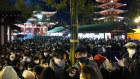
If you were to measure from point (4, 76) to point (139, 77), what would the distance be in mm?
3341

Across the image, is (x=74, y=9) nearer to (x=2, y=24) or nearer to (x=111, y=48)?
(x=111, y=48)

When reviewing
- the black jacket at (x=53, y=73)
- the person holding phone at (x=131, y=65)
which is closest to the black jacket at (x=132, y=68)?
the person holding phone at (x=131, y=65)

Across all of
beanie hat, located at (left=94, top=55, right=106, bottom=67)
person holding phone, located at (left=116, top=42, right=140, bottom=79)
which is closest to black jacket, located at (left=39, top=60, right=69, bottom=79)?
beanie hat, located at (left=94, top=55, right=106, bottom=67)

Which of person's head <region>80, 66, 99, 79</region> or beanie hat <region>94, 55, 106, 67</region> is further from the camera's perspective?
beanie hat <region>94, 55, 106, 67</region>

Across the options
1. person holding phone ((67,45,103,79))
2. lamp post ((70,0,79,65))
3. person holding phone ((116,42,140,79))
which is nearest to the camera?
person holding phone ((67,45,103,79))

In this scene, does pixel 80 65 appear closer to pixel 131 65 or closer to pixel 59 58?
pixel 59 58

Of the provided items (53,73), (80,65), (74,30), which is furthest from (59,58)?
(74,30)

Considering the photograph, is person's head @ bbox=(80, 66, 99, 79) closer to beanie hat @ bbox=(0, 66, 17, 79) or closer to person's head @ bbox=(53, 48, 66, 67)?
person's head @ bbox=(53, 48, 66, 67)

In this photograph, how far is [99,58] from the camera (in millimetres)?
3447

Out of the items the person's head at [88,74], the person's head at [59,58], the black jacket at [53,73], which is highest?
the person's head at [59,58]

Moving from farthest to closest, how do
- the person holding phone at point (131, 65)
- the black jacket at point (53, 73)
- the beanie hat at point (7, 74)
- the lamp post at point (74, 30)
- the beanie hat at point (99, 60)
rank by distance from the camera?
1. the lamp post at point (74, 30)
2. the person holding phone at point (131, 65)
3. the beanie hat at point (99, 60)
4. the black jacket at point (53, 73)
5. the beanie hat at point (7, 74)

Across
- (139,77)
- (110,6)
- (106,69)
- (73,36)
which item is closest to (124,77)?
(139,77)

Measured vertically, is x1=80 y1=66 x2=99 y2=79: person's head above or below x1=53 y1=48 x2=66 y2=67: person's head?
below

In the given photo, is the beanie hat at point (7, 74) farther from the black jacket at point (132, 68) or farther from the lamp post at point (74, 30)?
the black jacket at point (132, 68)
